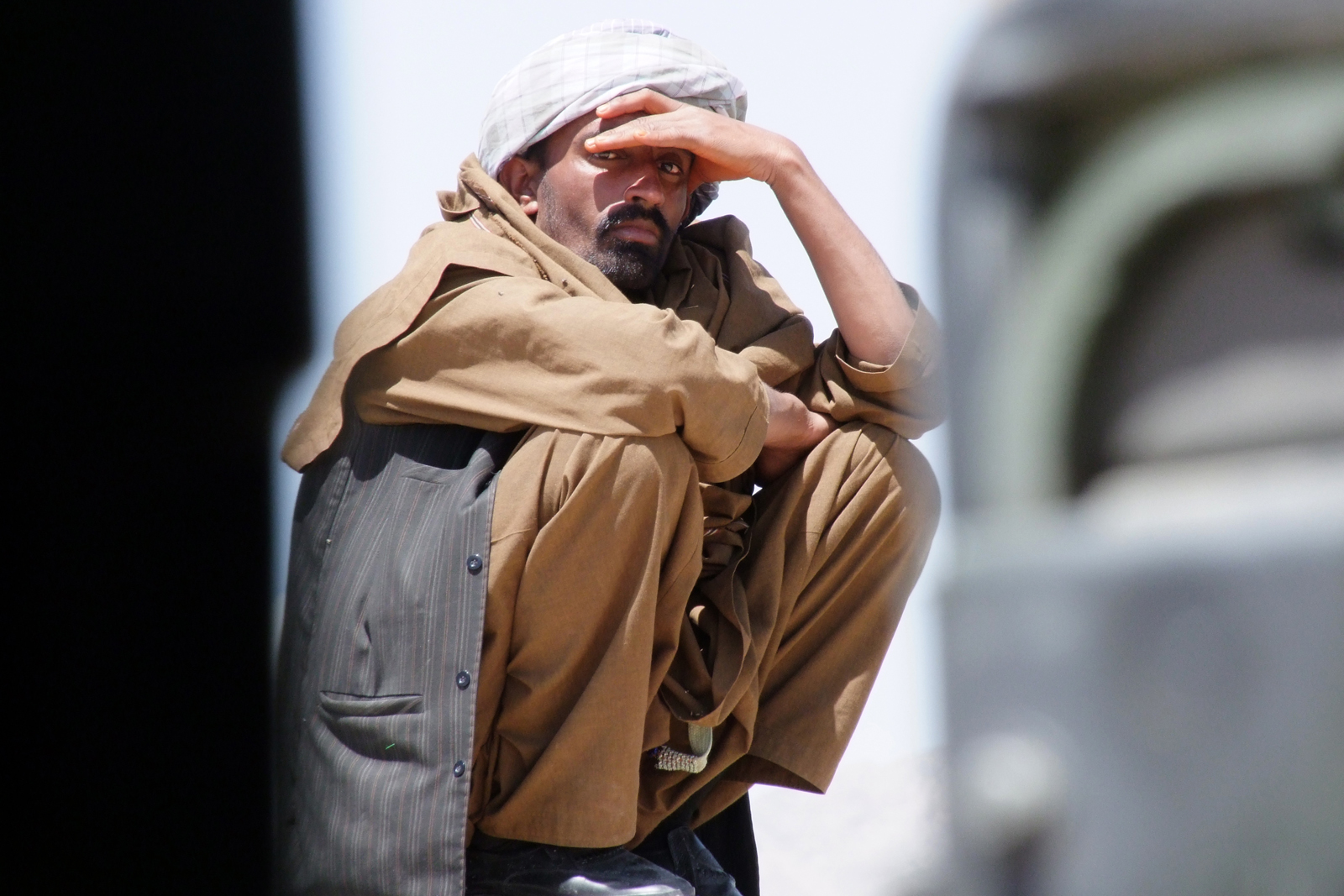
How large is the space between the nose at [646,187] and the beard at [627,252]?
0.02 metres

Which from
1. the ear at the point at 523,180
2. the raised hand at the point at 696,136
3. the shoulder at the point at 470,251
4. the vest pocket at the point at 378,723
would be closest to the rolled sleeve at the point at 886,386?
the raised hand at the point at 696,136

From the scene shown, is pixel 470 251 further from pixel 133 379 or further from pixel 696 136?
pixel 133 379

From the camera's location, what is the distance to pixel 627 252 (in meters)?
2.77

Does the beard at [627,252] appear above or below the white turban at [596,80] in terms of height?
below

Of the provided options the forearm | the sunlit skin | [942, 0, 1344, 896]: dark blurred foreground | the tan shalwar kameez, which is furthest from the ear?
[942, 0, 1344, 896]: dark blurred foreground

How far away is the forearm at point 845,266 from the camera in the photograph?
104 inches

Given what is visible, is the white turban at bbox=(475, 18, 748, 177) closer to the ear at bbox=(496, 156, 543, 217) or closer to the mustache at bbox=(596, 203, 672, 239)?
the ear at bbox=(496, 156, 543, 217)

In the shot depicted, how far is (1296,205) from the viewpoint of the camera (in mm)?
583

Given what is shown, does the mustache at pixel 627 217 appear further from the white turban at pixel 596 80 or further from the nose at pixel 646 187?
the white turban at pixel 596 80

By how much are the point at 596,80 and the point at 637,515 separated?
0.96m

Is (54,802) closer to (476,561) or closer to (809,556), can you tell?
(476,561)

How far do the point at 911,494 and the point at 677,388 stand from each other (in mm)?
592

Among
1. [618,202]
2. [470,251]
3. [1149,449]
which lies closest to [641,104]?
[618,202]

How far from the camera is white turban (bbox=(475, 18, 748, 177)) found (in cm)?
271
